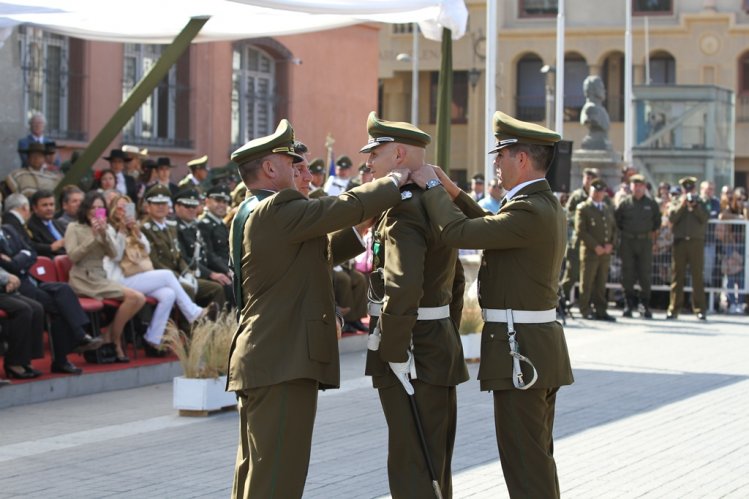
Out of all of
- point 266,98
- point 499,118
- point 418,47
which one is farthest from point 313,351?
point 418,47

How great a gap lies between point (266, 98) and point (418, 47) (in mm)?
24519

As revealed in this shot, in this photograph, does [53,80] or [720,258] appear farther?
[53,80]

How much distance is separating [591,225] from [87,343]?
32.0ft

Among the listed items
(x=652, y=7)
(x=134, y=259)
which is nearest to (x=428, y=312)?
(x=134, y=259)

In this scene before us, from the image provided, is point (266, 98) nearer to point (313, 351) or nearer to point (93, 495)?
point (93, 495)

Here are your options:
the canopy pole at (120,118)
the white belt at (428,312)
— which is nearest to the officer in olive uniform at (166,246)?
the canopy pole at (120,118)

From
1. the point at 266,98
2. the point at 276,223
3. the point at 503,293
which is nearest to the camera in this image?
the point at 276,223

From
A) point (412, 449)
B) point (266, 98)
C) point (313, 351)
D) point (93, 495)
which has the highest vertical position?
point (266, 98)

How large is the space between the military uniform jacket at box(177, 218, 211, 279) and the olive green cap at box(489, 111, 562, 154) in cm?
823

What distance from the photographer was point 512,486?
644cm

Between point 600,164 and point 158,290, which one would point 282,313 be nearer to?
point 158,290

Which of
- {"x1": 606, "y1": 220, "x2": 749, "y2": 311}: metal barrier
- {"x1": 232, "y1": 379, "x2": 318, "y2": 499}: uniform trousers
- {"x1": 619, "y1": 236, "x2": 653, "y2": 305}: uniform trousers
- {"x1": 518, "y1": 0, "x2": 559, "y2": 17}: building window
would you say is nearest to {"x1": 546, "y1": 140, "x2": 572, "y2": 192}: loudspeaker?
{"x1": 619, "y1": 236, "x2": 653, "y2": 305}: uniform trousers

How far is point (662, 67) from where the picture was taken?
52.2 meters

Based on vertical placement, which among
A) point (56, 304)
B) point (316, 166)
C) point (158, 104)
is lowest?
point (56, 304)
